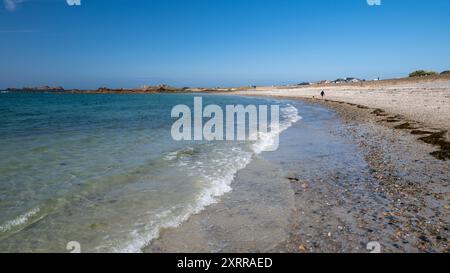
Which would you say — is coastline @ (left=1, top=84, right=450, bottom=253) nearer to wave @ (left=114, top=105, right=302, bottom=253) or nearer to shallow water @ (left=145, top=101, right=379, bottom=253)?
shallow water @ (left=145, top=101, right=379, bottom=253)

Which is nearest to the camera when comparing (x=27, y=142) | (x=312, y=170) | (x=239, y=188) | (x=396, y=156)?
(x=239, y=188)

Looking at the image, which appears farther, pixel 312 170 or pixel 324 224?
pixel 312 170

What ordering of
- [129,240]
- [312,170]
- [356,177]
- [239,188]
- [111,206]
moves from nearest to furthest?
[129,240], [111,206], [239,188], [356,177], [312,170]

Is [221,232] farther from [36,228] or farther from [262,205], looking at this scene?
[36,228]

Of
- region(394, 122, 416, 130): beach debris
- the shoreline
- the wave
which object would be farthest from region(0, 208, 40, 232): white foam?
region(394, 122, 416, 130): beach debris

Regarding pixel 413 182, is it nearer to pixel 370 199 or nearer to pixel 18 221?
pixel 370 199

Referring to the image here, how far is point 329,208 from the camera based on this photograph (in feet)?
24.4

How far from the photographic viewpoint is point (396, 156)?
12.3 m

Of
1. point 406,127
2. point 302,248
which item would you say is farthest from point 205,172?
point 406,127

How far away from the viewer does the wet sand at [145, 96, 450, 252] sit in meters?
5.82

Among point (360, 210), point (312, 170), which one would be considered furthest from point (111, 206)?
point (312, 170)

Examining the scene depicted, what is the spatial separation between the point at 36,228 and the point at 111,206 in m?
1.65

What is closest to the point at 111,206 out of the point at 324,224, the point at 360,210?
the point at 324,224

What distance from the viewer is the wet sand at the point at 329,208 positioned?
582 centimetres
